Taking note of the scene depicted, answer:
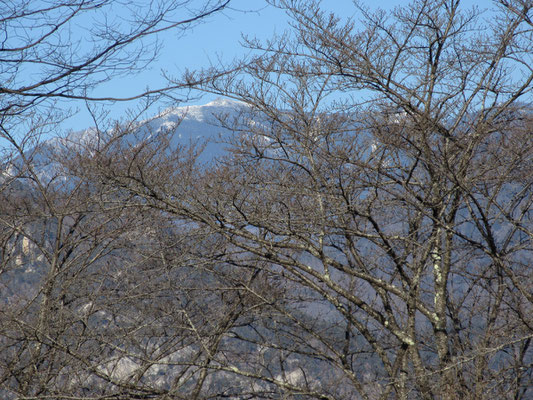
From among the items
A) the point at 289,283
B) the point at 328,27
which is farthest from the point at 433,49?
the point at 289,283

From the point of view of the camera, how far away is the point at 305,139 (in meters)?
7.85

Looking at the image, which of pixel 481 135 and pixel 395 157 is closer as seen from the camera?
pixel 481 135

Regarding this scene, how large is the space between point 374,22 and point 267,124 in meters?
2.11

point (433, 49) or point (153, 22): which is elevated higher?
point (433, 49)

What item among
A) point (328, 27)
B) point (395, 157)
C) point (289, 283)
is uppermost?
point (328, 27)

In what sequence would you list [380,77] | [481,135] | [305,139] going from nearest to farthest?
[481,135] → [380,77] → [305,139]

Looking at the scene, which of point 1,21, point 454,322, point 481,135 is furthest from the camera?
point 454,322

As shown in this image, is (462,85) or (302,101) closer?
(462,85)

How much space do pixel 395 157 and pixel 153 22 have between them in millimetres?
5557

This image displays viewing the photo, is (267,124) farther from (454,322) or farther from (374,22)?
(454,322)

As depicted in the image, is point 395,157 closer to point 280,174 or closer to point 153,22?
point 280,174

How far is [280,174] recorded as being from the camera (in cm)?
873

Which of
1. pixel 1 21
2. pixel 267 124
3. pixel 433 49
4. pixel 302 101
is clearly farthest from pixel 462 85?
pixel 1 21

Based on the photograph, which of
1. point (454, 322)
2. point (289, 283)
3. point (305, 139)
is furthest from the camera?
point (289, 283)
